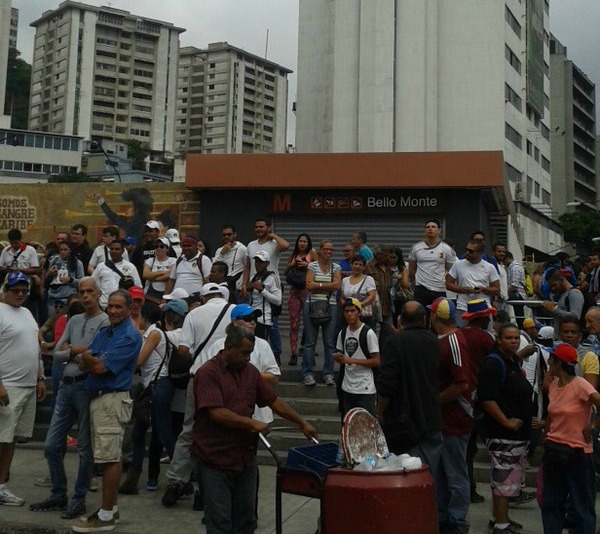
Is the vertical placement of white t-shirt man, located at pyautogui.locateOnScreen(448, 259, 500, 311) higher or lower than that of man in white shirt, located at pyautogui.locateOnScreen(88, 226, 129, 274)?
lower

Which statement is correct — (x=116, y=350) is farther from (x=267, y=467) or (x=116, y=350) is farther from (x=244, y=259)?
(x=244, y=259)

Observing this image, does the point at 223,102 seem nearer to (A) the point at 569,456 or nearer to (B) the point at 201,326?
(B) the point at 201,326

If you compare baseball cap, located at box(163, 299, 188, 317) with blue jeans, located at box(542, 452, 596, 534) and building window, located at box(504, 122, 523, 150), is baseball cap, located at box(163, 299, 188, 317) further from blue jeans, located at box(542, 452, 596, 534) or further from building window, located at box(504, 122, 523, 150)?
building window, located at box(504, 122, 523, 150)

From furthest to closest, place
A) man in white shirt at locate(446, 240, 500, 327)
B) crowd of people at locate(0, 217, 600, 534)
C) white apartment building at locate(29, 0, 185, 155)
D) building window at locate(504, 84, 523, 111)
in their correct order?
white apartment building at locate(29, 0, 185, 155) < building window at locate(504, 84, 523, 111) < man in white shirt at locate(446, 240, 500, 327) < crowd of people at locate(0, 217, 600, 534)

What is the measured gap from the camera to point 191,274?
1041 centimetres

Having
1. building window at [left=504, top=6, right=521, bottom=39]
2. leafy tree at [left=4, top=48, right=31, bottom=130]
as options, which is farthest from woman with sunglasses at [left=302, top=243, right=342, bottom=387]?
leafy tree at [left=4, top=48, right=31, bottom=130]

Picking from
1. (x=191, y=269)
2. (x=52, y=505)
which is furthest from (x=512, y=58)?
(x=52, y=505)

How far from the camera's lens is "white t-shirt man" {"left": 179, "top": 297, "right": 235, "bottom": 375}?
6938 mm

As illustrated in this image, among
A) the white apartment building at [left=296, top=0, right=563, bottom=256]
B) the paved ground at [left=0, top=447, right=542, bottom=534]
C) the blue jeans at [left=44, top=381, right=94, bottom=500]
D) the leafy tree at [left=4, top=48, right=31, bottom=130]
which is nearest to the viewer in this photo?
the paved ground at [left=0, top=447, right=542, bottom=534]

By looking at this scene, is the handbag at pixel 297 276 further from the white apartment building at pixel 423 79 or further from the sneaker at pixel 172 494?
the white apartment building at pixel 423 79

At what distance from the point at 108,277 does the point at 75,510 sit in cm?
431

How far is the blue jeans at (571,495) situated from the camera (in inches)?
217

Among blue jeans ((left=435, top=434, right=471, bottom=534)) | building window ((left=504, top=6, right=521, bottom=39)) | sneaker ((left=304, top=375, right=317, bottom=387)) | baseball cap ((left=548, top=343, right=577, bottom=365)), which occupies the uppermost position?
building window ((left=504, top=6, right=521, bottom=39))

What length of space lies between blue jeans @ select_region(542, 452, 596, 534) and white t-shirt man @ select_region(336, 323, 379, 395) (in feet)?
8.35
